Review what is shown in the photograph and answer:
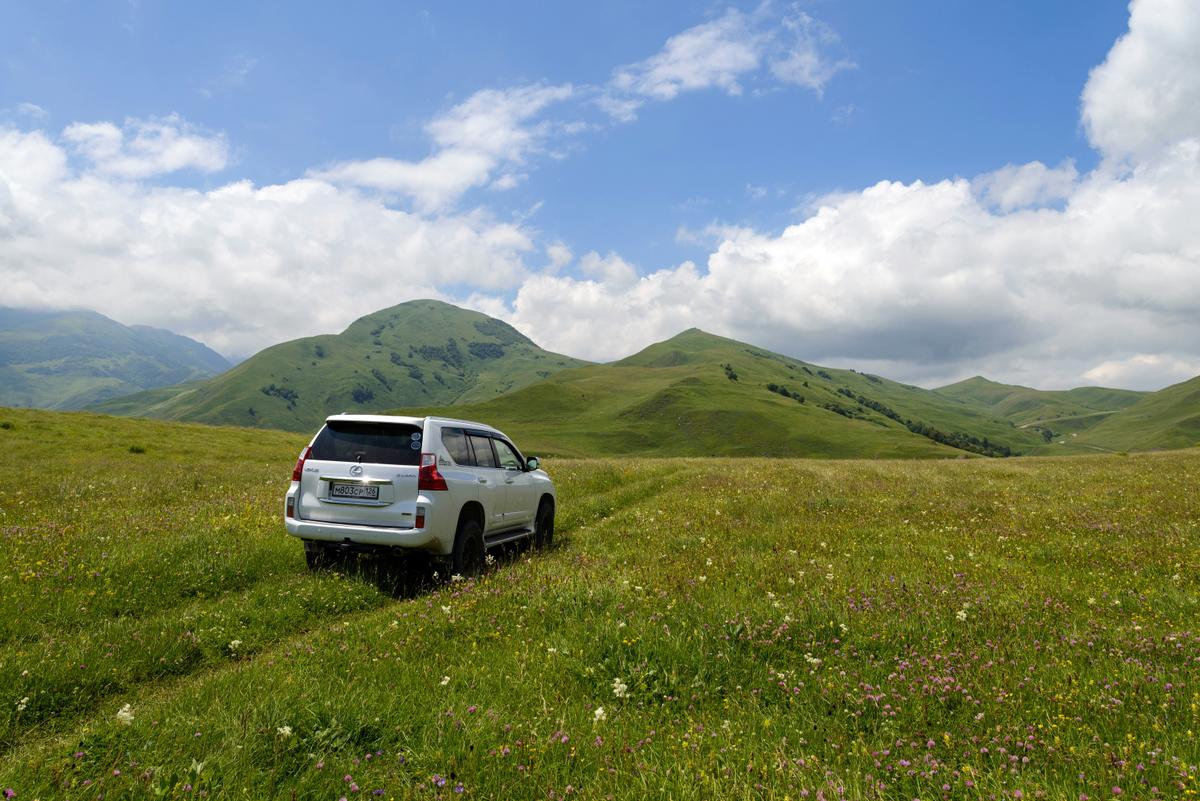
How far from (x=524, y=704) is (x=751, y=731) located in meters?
1.94

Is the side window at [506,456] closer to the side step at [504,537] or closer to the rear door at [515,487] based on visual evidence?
the rear door at [515,487]

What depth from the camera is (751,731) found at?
4688mm

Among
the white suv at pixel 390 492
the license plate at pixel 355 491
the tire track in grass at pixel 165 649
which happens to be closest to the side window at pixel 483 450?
the white suv at pixel 390 492

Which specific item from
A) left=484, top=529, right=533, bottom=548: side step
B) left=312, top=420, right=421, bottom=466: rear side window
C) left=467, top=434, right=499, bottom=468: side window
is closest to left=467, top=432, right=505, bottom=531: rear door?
left=467, top=434, right=499, bottom=468: side window

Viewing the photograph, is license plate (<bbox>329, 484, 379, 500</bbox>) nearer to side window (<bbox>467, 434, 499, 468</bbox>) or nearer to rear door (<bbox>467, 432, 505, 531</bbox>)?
rear door (<bbox>467, 432, 505, 531</bbox>)

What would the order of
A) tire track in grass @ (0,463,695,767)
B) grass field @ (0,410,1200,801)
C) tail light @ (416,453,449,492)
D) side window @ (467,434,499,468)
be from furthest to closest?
side window @ (467,434,499,468) < tail light @ (416,453,449,492) < tire track in grass @ (0,463,695,767) < grass field @ (0,410,1200,801)

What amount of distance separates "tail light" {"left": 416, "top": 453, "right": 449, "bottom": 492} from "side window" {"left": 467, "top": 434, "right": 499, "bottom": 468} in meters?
1.77

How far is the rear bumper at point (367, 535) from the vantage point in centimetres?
969

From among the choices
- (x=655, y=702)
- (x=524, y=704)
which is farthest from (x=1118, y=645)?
(x=524, y=704)

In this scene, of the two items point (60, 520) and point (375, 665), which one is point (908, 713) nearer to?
point (375, 665)

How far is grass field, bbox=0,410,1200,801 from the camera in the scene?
408 cm

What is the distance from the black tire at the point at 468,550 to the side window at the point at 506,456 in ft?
6.78

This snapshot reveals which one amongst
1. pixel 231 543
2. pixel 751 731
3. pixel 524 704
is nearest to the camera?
pixel 751 731

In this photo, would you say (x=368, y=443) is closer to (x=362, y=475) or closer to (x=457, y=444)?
(x=362, y=475)
